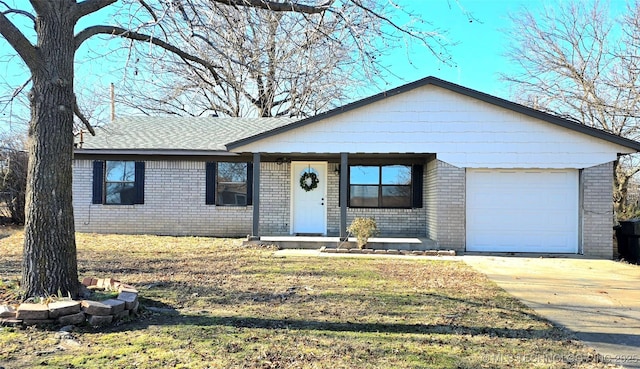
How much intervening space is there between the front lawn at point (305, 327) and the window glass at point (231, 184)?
534cm

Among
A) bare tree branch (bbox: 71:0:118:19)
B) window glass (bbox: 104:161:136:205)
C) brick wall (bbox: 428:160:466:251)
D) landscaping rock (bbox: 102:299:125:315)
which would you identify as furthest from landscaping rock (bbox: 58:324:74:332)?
window glass (bbox: 104:161:136:205)

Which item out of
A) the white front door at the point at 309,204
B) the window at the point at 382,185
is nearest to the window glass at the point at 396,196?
the window at the point at 382,185

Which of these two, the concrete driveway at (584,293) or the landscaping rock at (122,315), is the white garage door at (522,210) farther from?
the landscaping rock at (122,315)

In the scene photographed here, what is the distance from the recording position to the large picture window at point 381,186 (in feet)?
44.2

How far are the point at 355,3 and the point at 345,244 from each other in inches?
271

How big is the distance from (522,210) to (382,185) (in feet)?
13.3

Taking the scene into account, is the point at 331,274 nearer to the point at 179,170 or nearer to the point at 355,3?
the point at 355,3

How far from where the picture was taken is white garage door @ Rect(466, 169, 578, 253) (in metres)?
11.0

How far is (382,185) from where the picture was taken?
13516 mm

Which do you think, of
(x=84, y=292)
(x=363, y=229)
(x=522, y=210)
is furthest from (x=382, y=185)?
(x=84, y=292)

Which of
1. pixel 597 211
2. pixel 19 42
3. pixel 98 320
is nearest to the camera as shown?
pixel 98 320

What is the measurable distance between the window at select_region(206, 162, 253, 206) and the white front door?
143cm

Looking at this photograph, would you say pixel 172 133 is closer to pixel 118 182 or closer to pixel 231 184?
pixel 118 182

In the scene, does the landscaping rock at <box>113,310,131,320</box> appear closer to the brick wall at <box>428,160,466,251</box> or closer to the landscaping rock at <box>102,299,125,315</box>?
the landscaping rock at <box>102,299,125,315</box>
